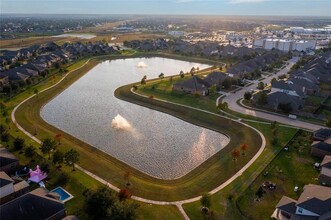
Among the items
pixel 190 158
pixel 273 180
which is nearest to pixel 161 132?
pixel 190 158

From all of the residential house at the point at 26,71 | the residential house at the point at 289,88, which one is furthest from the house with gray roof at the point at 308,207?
the residential house at the point at 26,71

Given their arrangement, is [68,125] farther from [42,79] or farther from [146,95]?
[42,79]

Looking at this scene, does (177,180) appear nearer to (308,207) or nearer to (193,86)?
(308,207)

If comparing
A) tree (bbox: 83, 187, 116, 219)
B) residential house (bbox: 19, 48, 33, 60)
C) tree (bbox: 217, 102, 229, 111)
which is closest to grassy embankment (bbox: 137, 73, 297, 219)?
tree (bbox: 217, 102, 229, 111)

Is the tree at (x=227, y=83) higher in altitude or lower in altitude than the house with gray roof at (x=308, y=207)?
higher

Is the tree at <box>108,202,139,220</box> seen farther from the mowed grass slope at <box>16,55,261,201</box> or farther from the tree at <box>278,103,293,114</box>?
the tree at <box>278,103,293,114</box>

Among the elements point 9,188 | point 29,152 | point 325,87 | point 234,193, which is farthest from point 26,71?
point 325,87

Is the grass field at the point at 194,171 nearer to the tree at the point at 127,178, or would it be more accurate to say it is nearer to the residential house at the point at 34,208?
the tree at the point at 127,178
